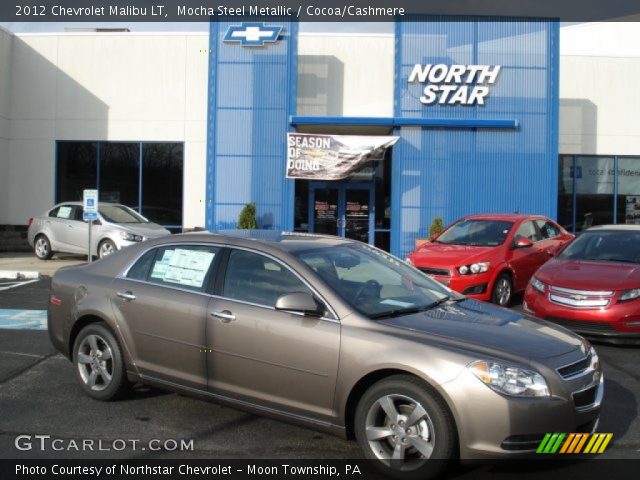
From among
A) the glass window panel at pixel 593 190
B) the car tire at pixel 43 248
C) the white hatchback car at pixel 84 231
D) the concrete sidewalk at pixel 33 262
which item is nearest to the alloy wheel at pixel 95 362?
the concrete sidewalk at pixel 33 262

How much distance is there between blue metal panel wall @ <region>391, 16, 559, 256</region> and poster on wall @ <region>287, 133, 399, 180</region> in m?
0.98

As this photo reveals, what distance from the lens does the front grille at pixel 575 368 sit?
4.05 metres

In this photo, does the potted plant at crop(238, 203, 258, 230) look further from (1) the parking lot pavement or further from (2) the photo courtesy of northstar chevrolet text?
(1) the parking lot pavement

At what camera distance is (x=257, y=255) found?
4938 millimetres

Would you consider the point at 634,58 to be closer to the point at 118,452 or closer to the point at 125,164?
the point at 125,164

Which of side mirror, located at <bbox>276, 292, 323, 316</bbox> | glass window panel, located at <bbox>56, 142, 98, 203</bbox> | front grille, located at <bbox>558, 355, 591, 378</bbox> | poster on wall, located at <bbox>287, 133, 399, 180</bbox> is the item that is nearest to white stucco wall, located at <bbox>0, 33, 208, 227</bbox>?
glass window panel, located at <bbox>56, 142, 98, 203</bbox>

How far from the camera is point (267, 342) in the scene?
179 inches

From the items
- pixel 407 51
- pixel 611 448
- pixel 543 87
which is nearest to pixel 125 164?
pixel 407 51

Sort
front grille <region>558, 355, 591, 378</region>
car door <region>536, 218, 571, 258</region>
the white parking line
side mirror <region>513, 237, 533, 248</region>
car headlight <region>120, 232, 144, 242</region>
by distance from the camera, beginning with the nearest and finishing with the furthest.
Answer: front grille <region>558, 355, 591, 378</region> < side mirror <region>513, 237, 533, 248</region> < car door <region>536, 218, 571, 258</region> < the white parking line < car headlight <region>120, 232, 144, 242</region>

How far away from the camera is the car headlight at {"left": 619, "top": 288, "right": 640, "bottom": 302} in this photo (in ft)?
25.1

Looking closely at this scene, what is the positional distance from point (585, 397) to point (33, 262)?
1548cm

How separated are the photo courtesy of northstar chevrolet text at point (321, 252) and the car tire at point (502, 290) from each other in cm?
5

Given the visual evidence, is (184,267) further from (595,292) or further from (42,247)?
(42,247)

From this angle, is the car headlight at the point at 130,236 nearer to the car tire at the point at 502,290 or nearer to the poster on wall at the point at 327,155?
the poster on wall at the point at 327,155
